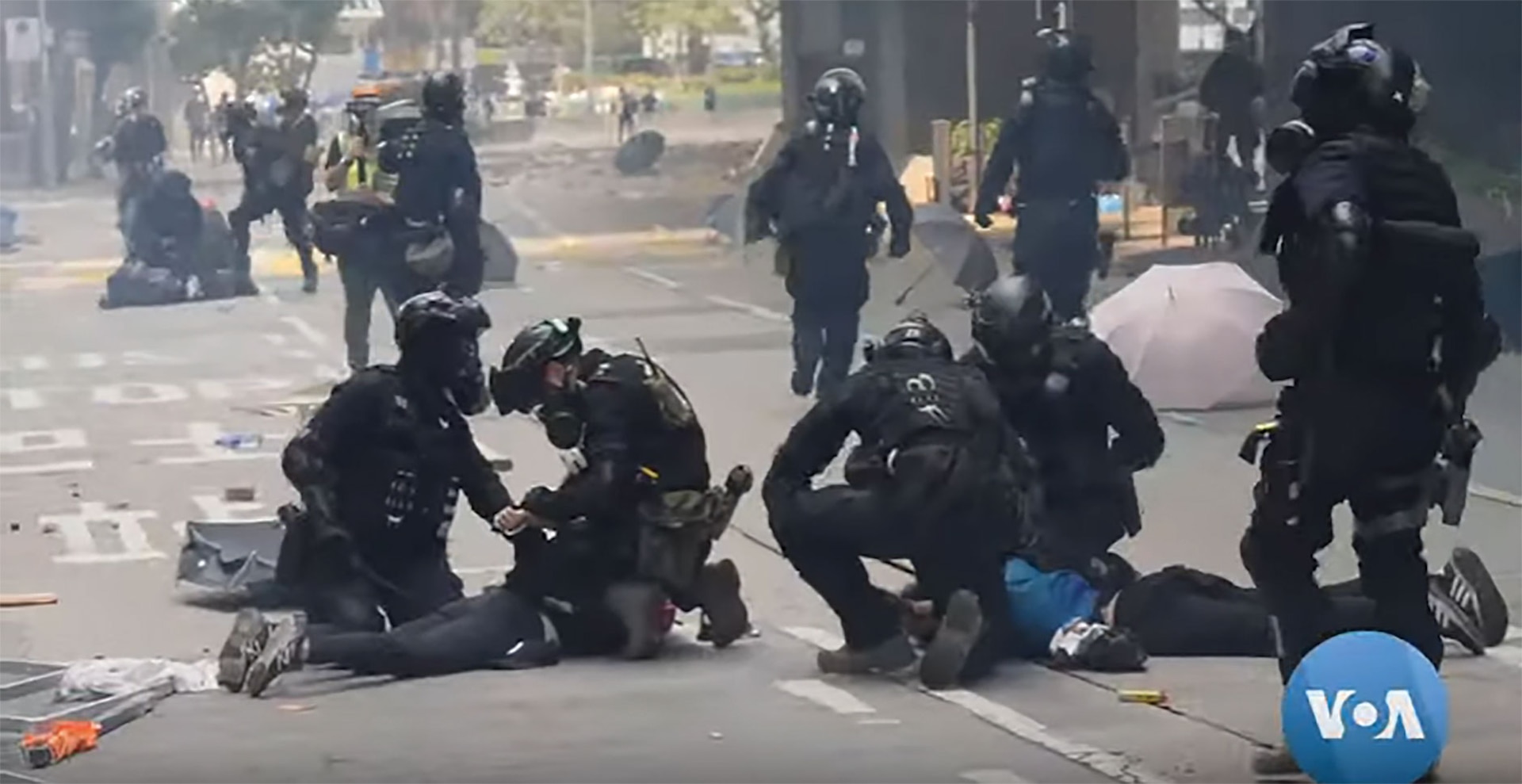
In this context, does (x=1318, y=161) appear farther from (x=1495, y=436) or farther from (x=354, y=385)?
(x=1495, y=436)

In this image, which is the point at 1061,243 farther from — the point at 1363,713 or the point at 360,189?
the point at 1363,713

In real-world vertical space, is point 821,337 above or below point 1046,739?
above

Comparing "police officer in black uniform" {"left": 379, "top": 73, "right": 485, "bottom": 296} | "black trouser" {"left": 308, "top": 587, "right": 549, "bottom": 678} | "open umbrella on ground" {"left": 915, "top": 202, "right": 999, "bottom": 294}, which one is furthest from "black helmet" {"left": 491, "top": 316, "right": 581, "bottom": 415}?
"open umbrella on ground" {"left": 915, "top": 202, "right": 999, "bottom": 294}

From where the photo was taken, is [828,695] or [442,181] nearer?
[828,695]

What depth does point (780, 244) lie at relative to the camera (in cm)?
1014

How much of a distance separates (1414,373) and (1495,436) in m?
5.05

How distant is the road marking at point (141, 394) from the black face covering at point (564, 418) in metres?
1.92

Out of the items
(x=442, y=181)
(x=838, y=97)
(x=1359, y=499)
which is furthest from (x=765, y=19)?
(x=1359, y=499)


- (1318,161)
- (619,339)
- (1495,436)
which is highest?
(1318,161)

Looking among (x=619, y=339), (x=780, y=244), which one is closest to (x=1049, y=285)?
(x=780, y=244)

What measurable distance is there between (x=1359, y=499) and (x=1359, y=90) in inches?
36.1

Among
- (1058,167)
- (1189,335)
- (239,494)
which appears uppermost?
(1058,167)

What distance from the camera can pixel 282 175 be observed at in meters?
9.45

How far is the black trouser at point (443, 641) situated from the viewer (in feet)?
26.3
